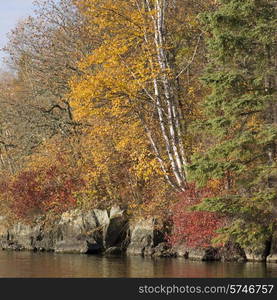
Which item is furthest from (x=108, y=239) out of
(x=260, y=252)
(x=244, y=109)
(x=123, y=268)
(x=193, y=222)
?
(x=244, y=109)

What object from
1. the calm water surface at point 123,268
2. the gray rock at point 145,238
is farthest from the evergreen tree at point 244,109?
the gray rock at point 145,238

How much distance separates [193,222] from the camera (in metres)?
21.7

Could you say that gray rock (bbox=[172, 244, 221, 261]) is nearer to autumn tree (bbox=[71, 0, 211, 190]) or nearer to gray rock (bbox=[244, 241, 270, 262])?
gray rock (bbox=[244, 241, 270, 262])

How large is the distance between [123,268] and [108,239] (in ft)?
22.3

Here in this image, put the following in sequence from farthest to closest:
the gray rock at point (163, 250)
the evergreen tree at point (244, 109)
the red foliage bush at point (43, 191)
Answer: the red foliage bush at point (43, 191)
the gray rock at point (163, 250)
the evergreen tree at point (244, 109)

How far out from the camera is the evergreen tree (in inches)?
683

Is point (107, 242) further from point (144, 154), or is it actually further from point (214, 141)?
point (214, 141)

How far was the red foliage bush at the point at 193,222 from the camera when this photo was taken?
2122 centimetres

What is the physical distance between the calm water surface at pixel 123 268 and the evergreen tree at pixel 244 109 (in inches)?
46.0

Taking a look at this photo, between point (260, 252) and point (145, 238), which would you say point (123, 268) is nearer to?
point (260, 252)

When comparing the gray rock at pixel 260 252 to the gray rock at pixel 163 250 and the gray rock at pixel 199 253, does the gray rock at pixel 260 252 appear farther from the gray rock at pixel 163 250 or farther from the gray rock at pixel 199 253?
the gray rock at pixel 163 250

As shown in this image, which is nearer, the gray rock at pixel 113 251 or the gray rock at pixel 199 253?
the gray rock at pixel 199 253

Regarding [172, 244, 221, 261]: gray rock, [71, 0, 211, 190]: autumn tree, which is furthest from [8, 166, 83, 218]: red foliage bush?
[172, 244, 221, 261]: gray rock

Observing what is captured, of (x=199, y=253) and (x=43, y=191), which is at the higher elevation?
(x=43, y=191)
